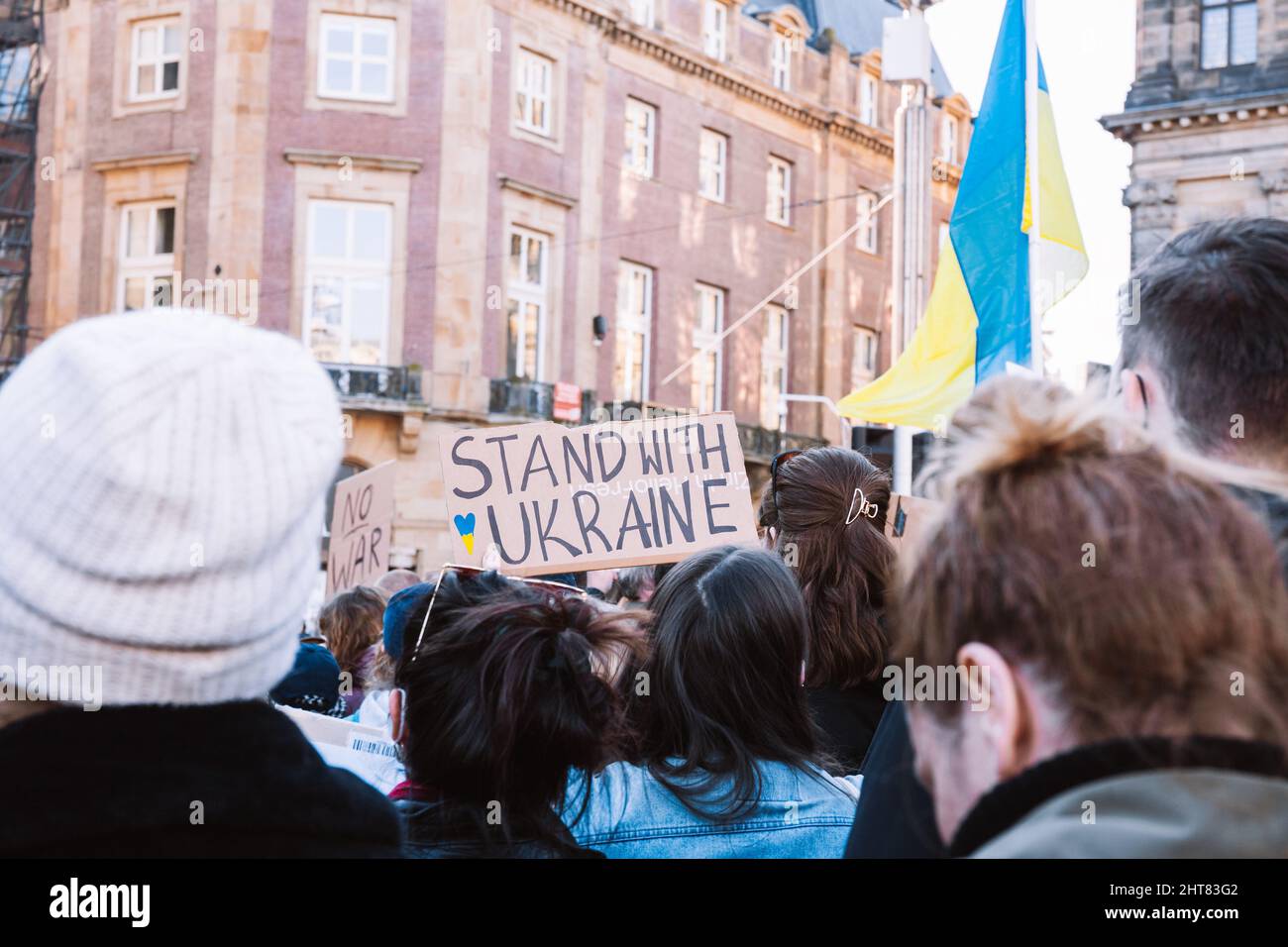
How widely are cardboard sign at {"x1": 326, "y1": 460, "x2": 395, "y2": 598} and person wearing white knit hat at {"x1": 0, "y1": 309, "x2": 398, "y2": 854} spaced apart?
511 cm

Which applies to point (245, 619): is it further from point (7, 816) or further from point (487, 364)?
point (487, 364)

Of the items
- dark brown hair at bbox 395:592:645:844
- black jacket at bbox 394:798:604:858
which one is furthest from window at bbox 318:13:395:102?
black jacket at bbox 394:798:604:858

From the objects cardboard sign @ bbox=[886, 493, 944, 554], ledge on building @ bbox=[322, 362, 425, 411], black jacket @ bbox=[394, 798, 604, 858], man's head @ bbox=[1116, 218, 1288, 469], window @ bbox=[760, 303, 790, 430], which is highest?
window @ bbox=[760, 303, 790, 430]

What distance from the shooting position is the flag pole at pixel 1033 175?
7.88 m

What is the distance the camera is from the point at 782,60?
3519 centimetres

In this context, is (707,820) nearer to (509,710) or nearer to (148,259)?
(509,710)

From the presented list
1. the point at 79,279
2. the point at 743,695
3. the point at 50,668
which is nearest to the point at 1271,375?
the point at 743,695

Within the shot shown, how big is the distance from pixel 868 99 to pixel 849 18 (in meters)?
3.18

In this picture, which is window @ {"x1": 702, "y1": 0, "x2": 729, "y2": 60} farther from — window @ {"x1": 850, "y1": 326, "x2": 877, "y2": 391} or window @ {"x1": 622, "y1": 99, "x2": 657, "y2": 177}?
window @ {"x1": 850, "y1": 326, "x2": 877, "y2": 391}

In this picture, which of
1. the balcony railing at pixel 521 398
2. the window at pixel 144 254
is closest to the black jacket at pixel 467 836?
the balcony railing at pixel 521 398

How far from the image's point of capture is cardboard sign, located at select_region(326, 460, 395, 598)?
6969mm

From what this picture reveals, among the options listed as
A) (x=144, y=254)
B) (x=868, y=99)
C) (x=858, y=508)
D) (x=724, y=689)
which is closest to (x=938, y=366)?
(x=858, y=508)

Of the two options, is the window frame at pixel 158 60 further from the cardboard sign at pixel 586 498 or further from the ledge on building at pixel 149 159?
the cardboard sign at pixel 586 498

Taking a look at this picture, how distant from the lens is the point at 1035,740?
1420mm
